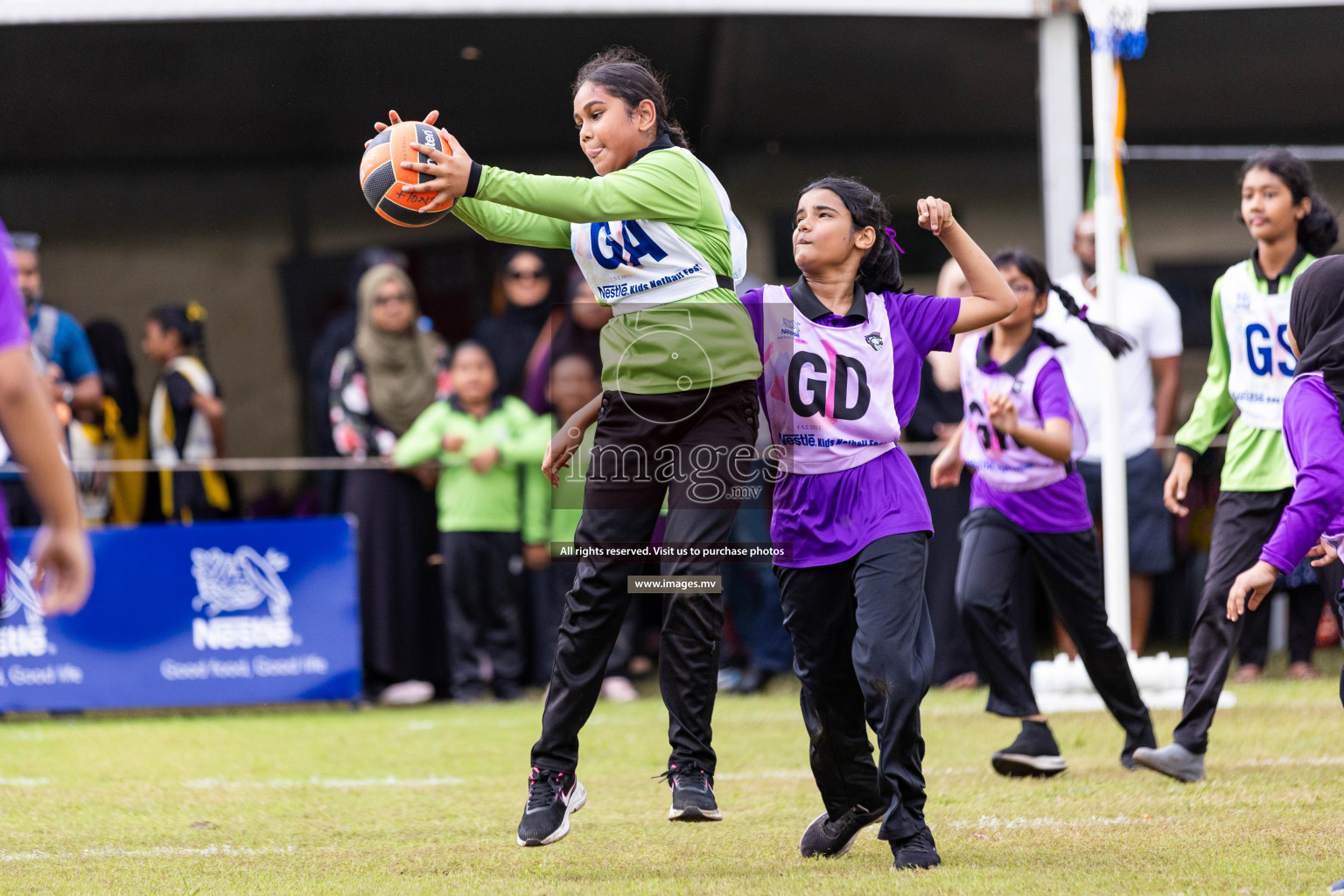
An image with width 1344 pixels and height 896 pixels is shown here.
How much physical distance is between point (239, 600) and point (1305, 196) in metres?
5.77

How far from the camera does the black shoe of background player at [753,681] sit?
342 inches

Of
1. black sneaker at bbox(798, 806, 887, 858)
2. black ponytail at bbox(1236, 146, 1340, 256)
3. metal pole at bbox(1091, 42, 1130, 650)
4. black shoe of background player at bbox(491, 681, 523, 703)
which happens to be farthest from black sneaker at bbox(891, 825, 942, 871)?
black shoe of background player at bbox(491, 681, 523, 703)

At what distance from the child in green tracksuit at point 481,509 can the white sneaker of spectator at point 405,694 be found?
0.73ft

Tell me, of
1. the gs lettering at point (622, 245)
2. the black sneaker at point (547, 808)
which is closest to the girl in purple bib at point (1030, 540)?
the gs lettering at point (622, 245)

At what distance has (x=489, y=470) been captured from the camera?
8734 millimetres

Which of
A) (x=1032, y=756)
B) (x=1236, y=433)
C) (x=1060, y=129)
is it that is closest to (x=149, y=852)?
(x=1032, y=756)

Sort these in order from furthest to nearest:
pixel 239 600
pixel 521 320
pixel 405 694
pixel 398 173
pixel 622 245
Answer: pixel 521 320
pixel 405 694
pixel 239 600
pixel 622 245
pixel 398 173

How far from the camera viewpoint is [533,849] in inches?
174

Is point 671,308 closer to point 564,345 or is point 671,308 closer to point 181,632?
point 564,345

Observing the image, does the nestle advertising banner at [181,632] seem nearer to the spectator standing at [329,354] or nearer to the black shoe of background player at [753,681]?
the spectator standing at [329,354]

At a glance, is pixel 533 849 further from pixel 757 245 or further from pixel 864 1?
pixel 757 245

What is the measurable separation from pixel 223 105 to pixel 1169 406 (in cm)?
758

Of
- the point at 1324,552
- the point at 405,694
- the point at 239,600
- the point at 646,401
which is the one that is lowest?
the point at 405,694

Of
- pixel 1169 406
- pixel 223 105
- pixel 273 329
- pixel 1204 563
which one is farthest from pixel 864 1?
pixel 273 329
